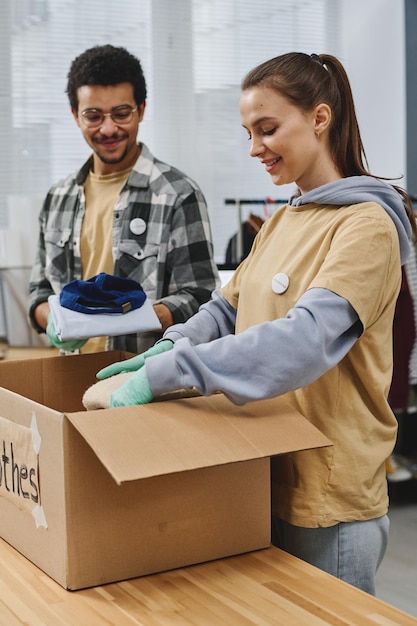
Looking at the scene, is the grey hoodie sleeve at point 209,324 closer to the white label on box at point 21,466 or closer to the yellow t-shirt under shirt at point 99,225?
the white label on box at point 21,466

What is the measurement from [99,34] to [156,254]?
7.05ft

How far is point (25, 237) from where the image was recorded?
12.0 feet

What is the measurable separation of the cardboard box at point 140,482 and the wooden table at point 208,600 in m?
0.02

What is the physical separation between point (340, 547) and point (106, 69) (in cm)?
129

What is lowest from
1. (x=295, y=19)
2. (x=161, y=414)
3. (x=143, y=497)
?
(x=143, y=497)

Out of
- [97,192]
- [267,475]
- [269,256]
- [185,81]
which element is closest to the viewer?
[267,475]

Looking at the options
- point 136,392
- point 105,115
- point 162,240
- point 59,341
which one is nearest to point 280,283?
point 136,392

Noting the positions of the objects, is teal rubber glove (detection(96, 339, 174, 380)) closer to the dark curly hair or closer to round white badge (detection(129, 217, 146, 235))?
round white badge (detection(129, 217, 146, 235))

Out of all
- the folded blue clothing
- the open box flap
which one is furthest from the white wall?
the open box flap

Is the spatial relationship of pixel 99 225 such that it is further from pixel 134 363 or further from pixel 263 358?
pixel 263 358

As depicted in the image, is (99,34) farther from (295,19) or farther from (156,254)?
(156,254)

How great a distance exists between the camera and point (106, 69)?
2037 mm

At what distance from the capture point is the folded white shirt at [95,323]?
1.58 m

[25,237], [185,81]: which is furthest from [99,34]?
[25,237]
